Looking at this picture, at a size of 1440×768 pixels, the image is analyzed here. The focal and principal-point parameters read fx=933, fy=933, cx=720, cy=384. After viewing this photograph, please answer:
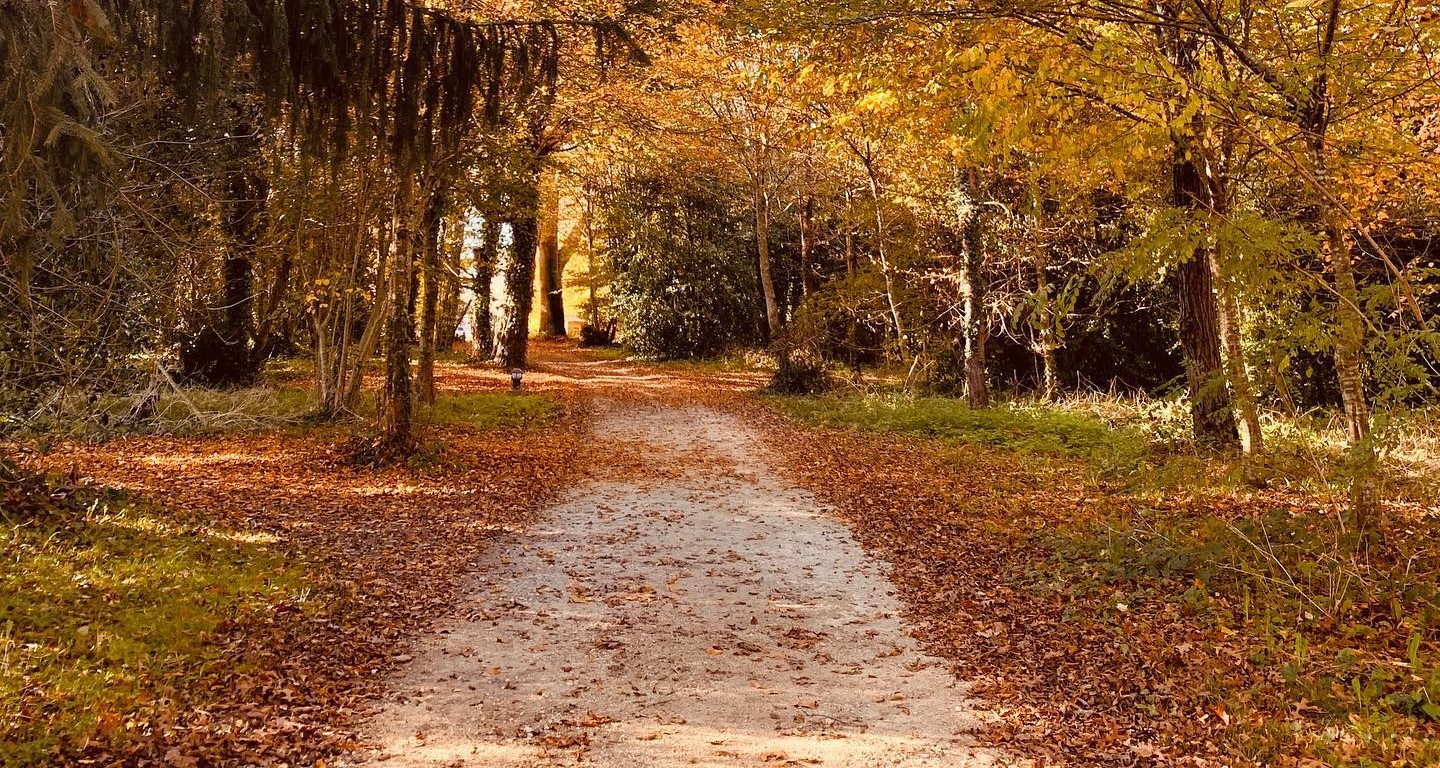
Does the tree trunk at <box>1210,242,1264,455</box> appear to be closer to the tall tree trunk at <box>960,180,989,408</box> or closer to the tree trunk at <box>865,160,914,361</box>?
the tall tree trunk at <box>960,180,989,408</box>

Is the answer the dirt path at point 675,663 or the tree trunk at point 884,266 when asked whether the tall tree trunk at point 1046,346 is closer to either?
the tree trunk at point 884,266

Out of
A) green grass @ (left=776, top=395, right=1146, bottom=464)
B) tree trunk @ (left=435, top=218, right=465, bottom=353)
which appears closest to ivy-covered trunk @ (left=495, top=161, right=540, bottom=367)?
tree trunk @ (left=435, top=218, right=465, bottom=353)

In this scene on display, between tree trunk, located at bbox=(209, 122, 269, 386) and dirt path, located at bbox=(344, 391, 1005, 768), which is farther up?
tree trunk, located at bbox=(209, 122, 269, 386)

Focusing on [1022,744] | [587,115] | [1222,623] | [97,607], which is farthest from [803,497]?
[587,115]

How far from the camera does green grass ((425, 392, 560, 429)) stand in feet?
46.3

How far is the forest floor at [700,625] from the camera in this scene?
4.27 m

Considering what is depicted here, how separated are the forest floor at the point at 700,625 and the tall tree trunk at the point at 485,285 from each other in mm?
11806

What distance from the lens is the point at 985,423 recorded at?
46.0 ft

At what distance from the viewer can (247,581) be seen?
6066 mm

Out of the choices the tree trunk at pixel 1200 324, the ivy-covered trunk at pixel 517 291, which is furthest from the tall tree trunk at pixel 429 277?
the tree trunk at pixel 1200 324

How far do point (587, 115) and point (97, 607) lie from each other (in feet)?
38.6

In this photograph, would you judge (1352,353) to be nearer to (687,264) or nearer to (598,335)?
(687,264)

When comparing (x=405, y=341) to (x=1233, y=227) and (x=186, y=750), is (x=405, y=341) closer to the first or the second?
(x=186, y=750)

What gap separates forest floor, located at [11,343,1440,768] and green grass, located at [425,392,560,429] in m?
3.86
